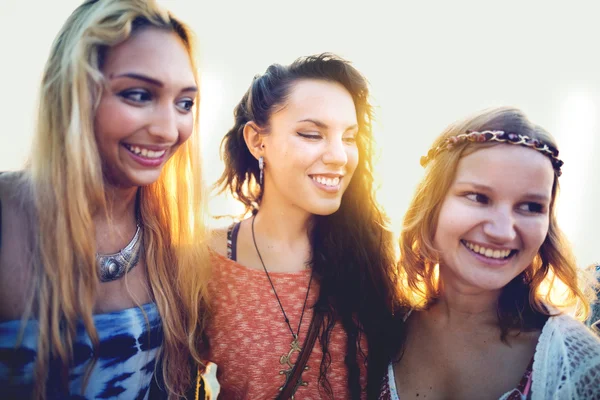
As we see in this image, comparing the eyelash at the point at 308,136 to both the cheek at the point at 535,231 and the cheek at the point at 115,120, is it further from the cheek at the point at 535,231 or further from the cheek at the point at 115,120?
the cheek at the point at 535,231

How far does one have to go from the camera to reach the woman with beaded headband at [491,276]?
1.66 meters

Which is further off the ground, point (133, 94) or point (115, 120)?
point (133, 94)

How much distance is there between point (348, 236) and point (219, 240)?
768 millimetres

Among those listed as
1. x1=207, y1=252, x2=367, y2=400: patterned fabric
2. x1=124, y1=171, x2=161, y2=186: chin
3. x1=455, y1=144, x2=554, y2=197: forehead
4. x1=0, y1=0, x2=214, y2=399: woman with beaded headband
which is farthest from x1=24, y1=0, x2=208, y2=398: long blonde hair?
x1=455, y1=144, x2=554, y2=197: forehead

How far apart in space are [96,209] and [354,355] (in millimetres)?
1415

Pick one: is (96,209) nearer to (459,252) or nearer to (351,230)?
(351,230)

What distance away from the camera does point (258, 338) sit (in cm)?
209

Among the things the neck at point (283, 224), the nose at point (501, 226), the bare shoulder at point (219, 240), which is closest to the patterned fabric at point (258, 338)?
the bare shoulder at point (219, 240)

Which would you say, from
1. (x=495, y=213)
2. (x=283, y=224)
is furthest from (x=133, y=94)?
(x=495, y=213)

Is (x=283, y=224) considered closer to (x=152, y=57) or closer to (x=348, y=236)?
(x=348, y=236)

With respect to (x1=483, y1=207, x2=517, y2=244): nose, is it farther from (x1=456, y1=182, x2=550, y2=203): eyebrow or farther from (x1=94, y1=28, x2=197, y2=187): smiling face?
(x1=94, y1=28, x2=197, y2=187): smiling face

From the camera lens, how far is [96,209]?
5.63ft

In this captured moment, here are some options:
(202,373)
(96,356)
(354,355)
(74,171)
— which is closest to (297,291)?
(354,355)

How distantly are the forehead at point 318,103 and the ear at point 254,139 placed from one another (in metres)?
0.17
